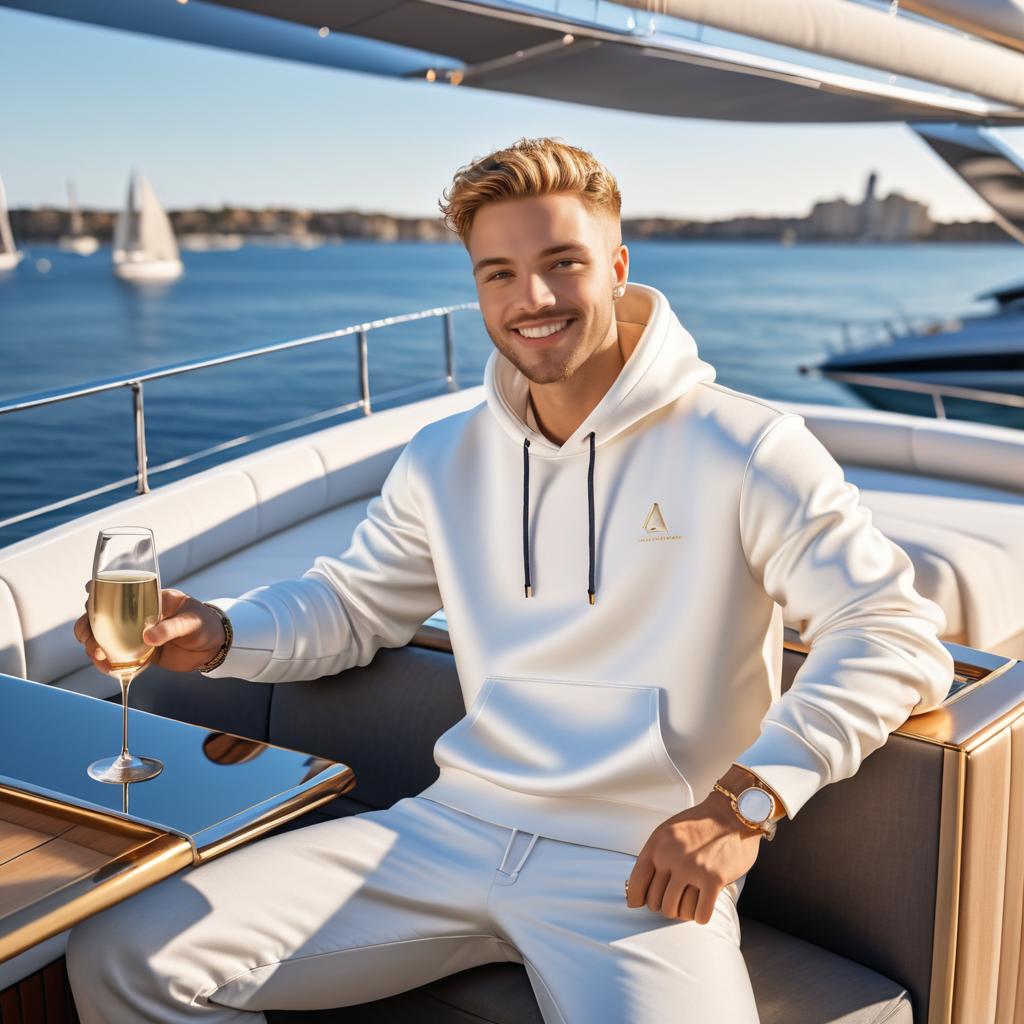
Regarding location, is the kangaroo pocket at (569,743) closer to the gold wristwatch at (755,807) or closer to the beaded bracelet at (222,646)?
the gold wristwatch at (755,807)

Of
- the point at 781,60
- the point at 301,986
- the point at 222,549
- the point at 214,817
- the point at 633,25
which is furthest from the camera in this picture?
the point at 781,60

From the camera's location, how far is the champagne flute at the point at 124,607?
1.24 meters

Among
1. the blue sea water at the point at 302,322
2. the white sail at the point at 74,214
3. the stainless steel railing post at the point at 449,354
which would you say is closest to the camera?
the stainless steel railing post at the point at 449,354

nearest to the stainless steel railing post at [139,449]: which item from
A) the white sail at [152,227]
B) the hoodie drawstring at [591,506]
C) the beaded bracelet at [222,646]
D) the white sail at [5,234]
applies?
the beaded bracelet at [222,646]

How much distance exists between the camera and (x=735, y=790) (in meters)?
1.24

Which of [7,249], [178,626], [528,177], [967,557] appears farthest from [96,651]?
[7,249]

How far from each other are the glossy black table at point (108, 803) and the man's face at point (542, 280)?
628mm

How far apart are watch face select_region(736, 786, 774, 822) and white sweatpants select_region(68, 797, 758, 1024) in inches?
5.5

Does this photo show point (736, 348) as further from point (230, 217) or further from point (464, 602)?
point (464, 602)

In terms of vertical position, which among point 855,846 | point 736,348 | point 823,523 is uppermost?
point 823,523

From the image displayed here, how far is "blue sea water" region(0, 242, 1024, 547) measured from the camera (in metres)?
20.1

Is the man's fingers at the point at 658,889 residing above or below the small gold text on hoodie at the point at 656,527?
below

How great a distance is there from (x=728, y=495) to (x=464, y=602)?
0.41m

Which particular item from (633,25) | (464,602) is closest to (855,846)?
(464,602)
